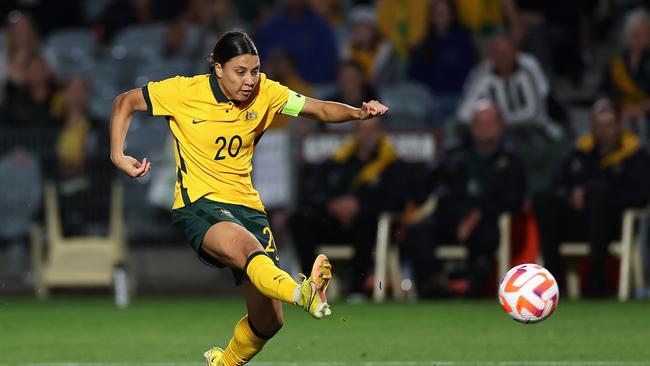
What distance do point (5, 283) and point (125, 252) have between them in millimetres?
1516

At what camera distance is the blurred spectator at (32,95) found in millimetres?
17359

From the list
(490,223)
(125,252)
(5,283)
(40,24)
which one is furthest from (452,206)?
(40,24)

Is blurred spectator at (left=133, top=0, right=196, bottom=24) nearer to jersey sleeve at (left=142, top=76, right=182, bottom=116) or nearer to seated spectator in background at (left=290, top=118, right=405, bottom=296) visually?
seated spectator in background at (left=290, top=118, right=405, bottom=296)

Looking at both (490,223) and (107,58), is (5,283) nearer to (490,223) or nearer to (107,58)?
(107,58)

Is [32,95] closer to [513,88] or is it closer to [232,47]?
[513,88]

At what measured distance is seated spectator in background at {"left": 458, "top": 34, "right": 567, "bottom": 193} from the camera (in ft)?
53.2

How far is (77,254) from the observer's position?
16.3 meters

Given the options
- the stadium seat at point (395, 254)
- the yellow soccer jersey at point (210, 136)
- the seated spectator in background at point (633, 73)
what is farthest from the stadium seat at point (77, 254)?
the yellow soccer jersey at point (210, 136)

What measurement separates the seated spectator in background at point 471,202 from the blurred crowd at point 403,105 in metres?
0.02

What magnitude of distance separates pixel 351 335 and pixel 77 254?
5.69m

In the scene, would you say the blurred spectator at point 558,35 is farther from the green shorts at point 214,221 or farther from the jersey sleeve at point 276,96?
the green shorts at point 214,221

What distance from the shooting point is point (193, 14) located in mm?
19203

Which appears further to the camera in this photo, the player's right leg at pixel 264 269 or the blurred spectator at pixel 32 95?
the blurred spectator at pixel 32 95

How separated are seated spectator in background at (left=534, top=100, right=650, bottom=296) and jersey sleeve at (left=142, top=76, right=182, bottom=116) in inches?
292
